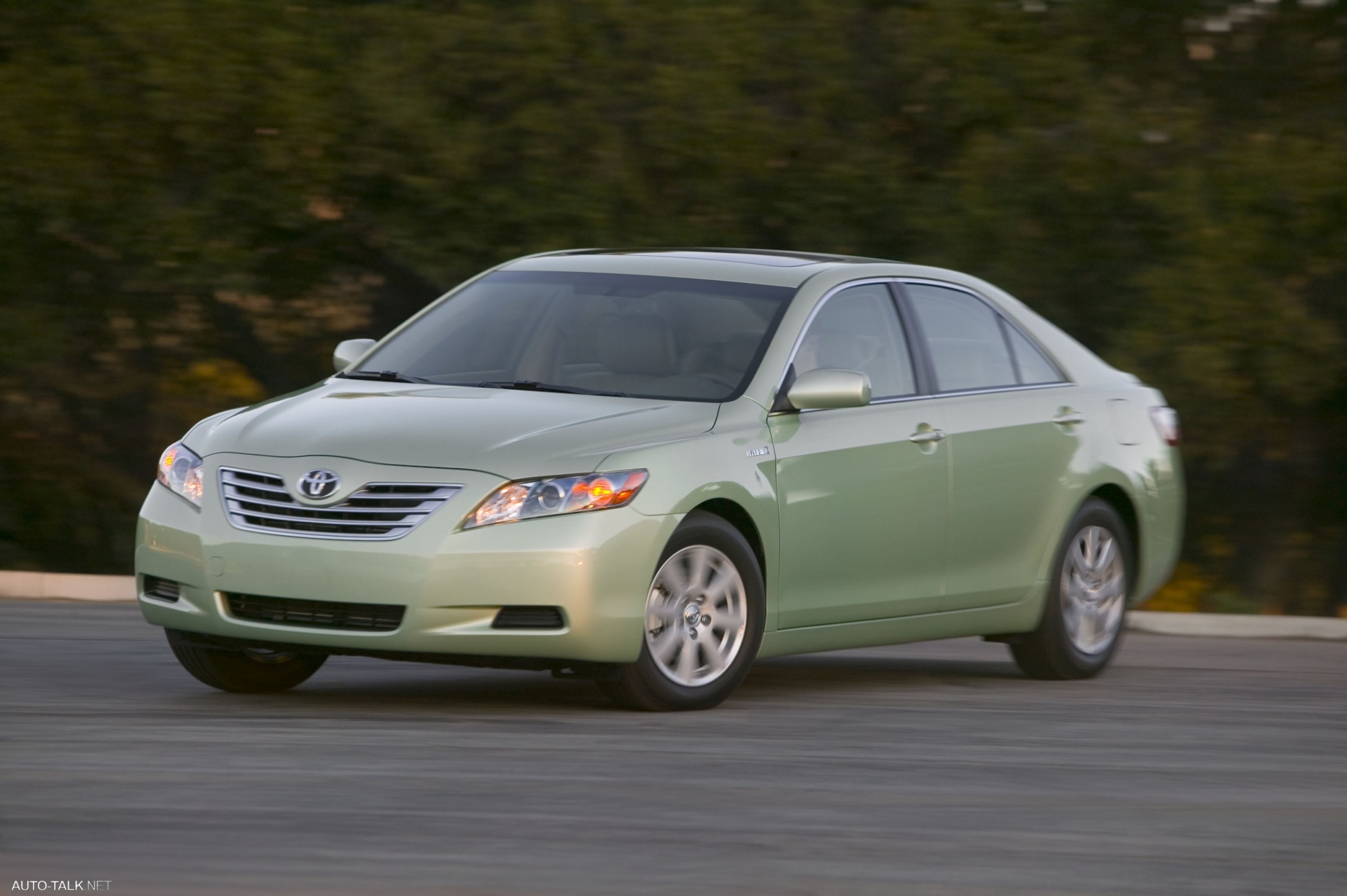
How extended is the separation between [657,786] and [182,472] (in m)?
2.54

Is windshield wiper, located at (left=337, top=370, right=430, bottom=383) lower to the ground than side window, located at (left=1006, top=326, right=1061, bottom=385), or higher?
higher

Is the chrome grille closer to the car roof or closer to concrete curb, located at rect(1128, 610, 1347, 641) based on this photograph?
the car roof

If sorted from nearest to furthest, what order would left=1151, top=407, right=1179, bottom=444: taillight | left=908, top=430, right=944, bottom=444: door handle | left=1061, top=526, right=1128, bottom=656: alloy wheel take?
left=908, top=430, right=944, bottom=444: door handle, left=1061, top=526, right=1128, bottom=656: alloy wheel, left=1151, top=407, right=1179, bottom=444: taillight

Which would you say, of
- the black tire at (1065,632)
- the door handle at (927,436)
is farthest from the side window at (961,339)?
the black tire at (1065,632)

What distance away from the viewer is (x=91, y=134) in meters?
16.2

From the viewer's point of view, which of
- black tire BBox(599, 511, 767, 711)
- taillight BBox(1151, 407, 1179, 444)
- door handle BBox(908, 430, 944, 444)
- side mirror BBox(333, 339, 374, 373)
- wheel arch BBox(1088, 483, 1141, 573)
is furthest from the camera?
taillight BBox(1151, 407, 1179, 444)

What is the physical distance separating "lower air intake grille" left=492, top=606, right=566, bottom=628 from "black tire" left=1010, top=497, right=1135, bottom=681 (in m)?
2.96

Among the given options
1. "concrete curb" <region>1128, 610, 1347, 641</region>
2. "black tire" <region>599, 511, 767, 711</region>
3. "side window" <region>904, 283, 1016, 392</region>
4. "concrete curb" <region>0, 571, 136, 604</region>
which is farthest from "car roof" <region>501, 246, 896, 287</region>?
"concrete curb" <region>0, 571, 136, 604</region>

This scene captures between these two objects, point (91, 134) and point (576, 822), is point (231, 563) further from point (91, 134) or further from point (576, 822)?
point (91, 134)

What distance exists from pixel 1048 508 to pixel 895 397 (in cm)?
105

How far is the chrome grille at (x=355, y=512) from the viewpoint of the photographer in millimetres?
7977

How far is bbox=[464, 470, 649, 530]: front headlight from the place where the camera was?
796cm

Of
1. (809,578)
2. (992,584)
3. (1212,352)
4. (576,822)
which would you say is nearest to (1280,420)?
(1212,352)

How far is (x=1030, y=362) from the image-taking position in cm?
1052
